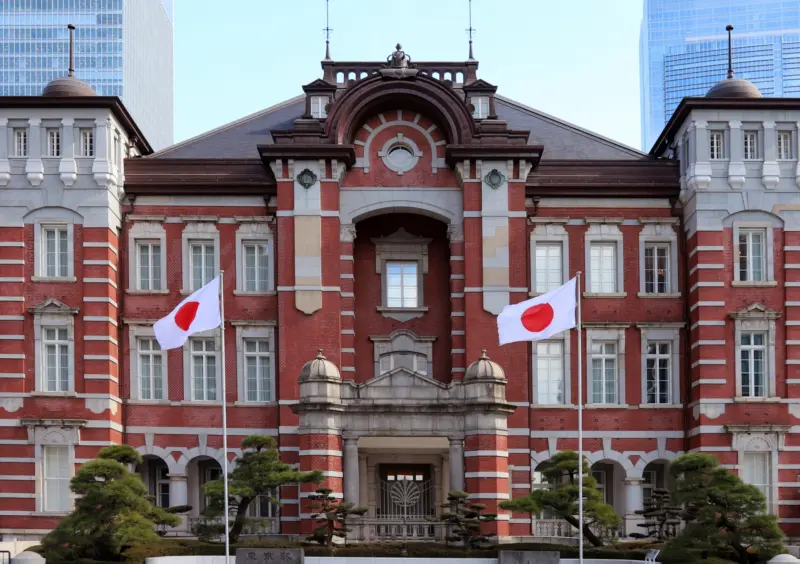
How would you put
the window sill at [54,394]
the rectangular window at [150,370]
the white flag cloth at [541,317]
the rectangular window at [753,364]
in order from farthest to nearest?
the rectangular window at [150,370], the rectangular window at [753,364], the window sill at [54,394], the white flag cloth at [541,317]

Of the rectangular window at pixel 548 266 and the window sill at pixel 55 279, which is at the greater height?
the rectangular window at pixel 548 266

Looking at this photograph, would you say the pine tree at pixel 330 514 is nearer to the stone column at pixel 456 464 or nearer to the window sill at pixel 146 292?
the stone column at pixel 456 464

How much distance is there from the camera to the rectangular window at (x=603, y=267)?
49281mm

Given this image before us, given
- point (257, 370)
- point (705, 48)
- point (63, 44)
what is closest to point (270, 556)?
point (257, 370)

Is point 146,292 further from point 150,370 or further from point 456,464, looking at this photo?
point 456,464

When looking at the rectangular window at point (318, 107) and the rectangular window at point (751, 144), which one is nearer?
the rectangular window at point (751, 144)

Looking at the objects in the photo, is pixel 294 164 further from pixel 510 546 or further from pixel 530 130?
pixel 510 546

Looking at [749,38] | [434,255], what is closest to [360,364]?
[434,255]

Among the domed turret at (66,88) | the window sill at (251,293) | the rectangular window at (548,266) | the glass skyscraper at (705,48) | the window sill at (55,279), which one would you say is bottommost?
the window sill at (251,293)

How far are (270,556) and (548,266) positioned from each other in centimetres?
1521

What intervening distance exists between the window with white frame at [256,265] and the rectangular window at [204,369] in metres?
2.28

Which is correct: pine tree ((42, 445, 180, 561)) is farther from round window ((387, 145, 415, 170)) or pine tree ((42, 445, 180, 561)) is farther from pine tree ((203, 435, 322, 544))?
round window ((387, 145, 415, 170))

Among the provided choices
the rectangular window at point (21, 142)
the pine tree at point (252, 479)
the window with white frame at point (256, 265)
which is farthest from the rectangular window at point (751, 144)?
the rectangular window at point (21, 142)

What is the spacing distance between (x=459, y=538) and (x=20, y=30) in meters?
83.4
